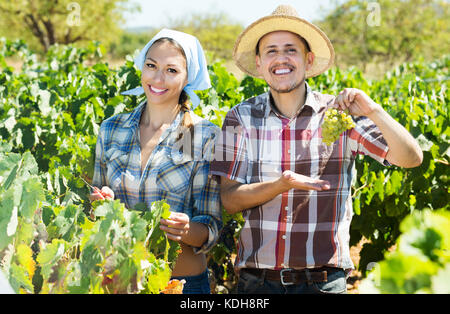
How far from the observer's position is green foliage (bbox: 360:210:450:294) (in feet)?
2.42

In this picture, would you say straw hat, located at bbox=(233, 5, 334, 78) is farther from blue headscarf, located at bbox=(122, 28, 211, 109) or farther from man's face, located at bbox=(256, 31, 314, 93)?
blue headscarf, located at bbox=(122, 28, 211, 109)

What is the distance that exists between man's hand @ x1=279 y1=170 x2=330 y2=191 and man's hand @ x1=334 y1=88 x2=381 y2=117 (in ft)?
1.13

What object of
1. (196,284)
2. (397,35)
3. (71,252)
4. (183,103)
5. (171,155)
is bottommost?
(196,284)

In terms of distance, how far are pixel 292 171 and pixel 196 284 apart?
2.06 ft

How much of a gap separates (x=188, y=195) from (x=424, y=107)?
2.35m

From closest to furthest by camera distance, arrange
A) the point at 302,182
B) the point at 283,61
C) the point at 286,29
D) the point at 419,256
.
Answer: the point at 419,256 → the point at 302,182 → the point at 283,61 → the point at 286,29

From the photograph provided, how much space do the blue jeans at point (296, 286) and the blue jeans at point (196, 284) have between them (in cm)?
18

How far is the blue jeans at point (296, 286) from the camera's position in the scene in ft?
6.70

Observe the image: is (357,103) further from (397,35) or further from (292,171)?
(397,35)

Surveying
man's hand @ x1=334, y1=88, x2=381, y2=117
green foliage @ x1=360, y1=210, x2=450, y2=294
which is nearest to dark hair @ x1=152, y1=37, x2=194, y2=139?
man's hand @ x1=334, y1=88, x2=381, y2=117

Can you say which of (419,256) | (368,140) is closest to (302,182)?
(368,140)

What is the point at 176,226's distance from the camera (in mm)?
1887
